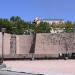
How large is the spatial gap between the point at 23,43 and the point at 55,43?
15.4 ft

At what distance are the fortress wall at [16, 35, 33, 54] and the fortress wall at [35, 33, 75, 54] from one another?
194 cm

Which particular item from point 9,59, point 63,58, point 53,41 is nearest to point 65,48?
point 53,41

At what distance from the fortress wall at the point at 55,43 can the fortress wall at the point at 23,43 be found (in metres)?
Result: 1.94

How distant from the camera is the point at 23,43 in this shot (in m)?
42.2

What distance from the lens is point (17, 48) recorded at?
41.7 meters

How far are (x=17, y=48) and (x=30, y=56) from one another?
29.7 ft

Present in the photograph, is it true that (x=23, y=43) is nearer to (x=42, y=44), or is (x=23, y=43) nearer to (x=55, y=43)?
(x=42, y=44)

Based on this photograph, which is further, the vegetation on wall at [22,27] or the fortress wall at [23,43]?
the vegetation on wall at [22,27]

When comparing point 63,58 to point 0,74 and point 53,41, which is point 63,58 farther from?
point 0,74

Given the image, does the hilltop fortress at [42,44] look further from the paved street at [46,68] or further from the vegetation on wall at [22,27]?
the paved street at [46,68]

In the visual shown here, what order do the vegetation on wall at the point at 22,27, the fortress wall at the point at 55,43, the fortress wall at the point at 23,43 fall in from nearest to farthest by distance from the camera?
the fortress wall at the point at 55,43
the fortress wall at the point at 23,43
the vegetation on wall at the point at 22,27

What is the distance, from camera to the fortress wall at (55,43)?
38438mm

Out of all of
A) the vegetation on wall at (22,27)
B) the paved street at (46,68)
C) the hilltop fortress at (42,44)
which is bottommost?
the paved street at (46,68)

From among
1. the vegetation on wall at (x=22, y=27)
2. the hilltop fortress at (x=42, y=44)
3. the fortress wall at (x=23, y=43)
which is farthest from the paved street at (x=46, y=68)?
the vegetation on wall at (x=22, y=27)
